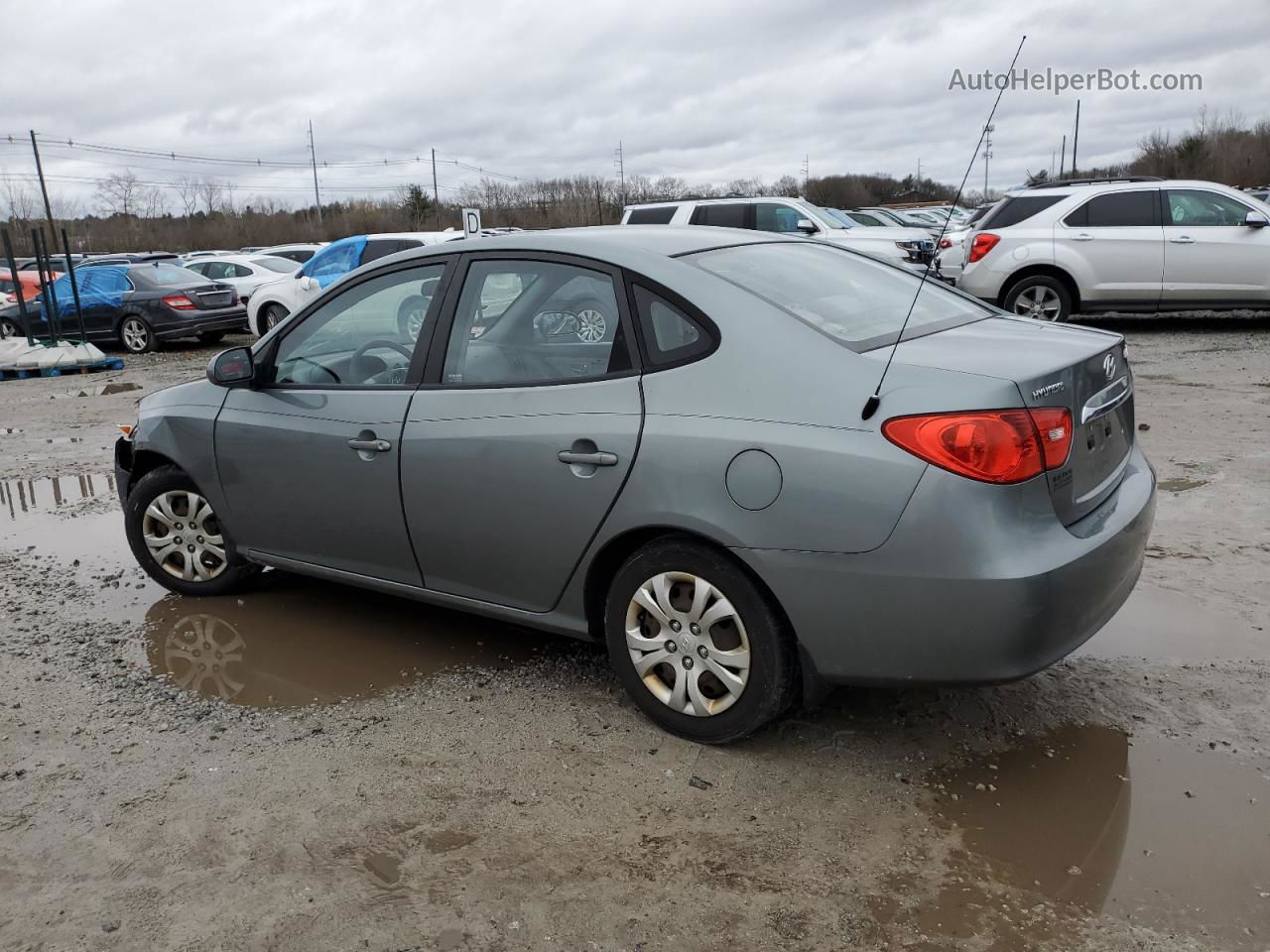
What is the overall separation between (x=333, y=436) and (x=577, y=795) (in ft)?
5.67

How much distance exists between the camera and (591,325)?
145 inches

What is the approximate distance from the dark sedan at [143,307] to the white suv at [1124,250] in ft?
36.7

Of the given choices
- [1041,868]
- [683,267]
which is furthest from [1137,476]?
[683,267]

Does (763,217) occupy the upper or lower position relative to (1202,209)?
upper

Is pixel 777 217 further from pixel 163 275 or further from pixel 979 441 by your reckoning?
pixel 979 441

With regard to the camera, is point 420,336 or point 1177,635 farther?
point 1177,635

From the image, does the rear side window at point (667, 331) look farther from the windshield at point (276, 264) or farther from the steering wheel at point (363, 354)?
the windshield at point (276, 264)

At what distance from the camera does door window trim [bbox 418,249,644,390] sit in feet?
11.6

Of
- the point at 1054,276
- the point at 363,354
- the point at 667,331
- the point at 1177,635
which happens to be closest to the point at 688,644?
the point at 667,331

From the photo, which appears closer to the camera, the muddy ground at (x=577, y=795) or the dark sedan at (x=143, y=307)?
the muddy ground at (x=577, y=795)

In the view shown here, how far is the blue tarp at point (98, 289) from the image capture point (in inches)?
672

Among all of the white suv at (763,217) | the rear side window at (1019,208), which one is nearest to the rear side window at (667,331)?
the rear side window at (1019,208)

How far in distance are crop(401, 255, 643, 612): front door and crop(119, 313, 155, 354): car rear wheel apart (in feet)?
47.6

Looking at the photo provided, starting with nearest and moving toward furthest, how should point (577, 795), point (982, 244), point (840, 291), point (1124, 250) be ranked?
point (577, 795), point (840, 291), point (1124, 250), point (982, 244)
